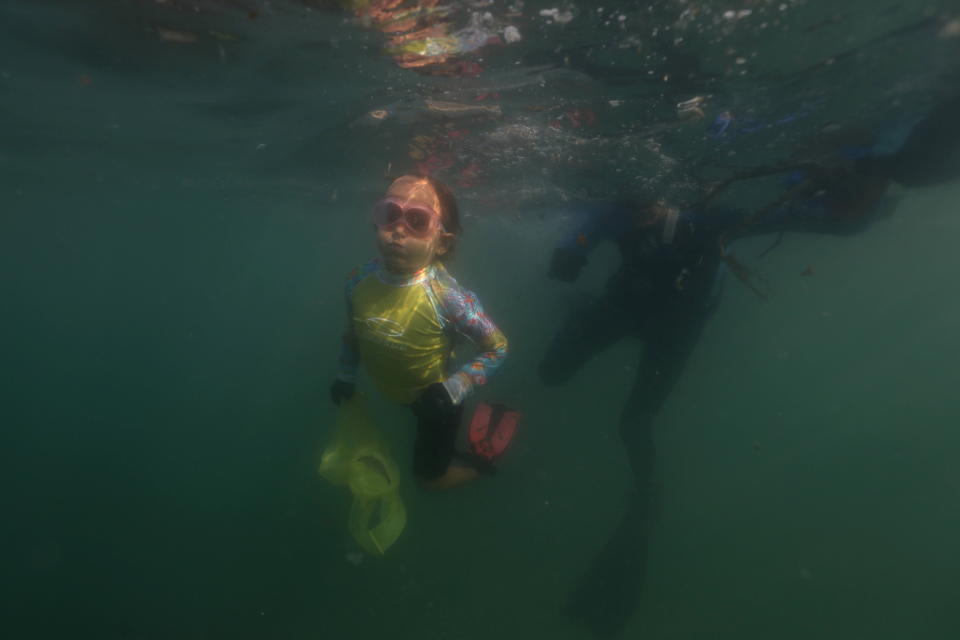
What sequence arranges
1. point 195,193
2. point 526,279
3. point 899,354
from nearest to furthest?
point 195,193
point 526,279
point 899,354

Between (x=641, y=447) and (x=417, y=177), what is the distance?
24.9 ft

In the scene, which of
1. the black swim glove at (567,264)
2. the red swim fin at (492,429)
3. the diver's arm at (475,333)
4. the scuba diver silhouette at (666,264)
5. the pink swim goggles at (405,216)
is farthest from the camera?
the black swim glove at (567,264)

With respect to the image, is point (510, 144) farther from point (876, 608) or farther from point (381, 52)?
point (876, 608)

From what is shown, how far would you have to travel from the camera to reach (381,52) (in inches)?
301

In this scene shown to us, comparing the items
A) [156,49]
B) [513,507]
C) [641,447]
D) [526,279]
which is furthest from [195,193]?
[526,279]

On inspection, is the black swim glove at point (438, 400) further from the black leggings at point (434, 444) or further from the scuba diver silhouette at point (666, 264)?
the scuba diver silhouette at point (666, 264)

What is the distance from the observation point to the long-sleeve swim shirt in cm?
457

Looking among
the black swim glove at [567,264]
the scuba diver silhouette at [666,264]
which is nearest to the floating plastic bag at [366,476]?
the black swim glove at [567,264]

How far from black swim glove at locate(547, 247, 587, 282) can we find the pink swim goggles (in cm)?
486

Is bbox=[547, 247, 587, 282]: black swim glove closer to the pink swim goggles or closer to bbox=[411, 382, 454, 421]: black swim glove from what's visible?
the pink swim goggles

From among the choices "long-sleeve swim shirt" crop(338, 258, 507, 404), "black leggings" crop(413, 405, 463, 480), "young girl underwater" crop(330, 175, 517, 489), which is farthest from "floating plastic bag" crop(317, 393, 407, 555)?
"long-sleeve swim shirt" crop(338, 258, 507, 404)

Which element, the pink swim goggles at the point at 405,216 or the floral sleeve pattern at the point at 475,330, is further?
the floral sleeve pattern at the point at 475,330

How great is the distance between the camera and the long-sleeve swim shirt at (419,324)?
4.57 m

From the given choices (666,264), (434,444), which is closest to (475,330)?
(434,444)
